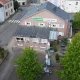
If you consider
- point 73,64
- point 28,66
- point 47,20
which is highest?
point 47,20

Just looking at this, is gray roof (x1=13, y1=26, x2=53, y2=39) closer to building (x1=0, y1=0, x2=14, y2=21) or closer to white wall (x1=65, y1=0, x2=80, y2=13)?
building (x1=0, y1=0, x2=14, y2=21)

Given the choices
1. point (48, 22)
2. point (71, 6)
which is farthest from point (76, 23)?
point (71, 6)

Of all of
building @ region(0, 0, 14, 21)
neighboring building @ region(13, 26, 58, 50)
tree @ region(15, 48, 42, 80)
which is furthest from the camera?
building @ region(0, 0, 14, 21)

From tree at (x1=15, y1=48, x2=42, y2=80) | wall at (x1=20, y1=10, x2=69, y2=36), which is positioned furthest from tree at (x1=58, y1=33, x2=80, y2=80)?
wall at (x1=20, y1=10, x2=69, y2=36)

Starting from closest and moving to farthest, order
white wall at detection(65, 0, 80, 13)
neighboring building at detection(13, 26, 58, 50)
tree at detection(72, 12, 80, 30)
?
neighboring building at detection(13, 26, 58, 50) → tree at detection(72, 12, 80, 30) → white wall at detection(65, 0, 80, 13)

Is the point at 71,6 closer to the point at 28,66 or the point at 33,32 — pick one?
the point at 33,32

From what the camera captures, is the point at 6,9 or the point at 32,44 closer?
the point at 32,44

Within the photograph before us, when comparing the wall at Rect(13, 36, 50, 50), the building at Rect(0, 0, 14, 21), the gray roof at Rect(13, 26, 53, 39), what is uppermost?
the building at Rect(0, 0, 14, 21)

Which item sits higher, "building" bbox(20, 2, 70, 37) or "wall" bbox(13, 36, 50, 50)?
"building" bbox(20, 2, 70, 37)
